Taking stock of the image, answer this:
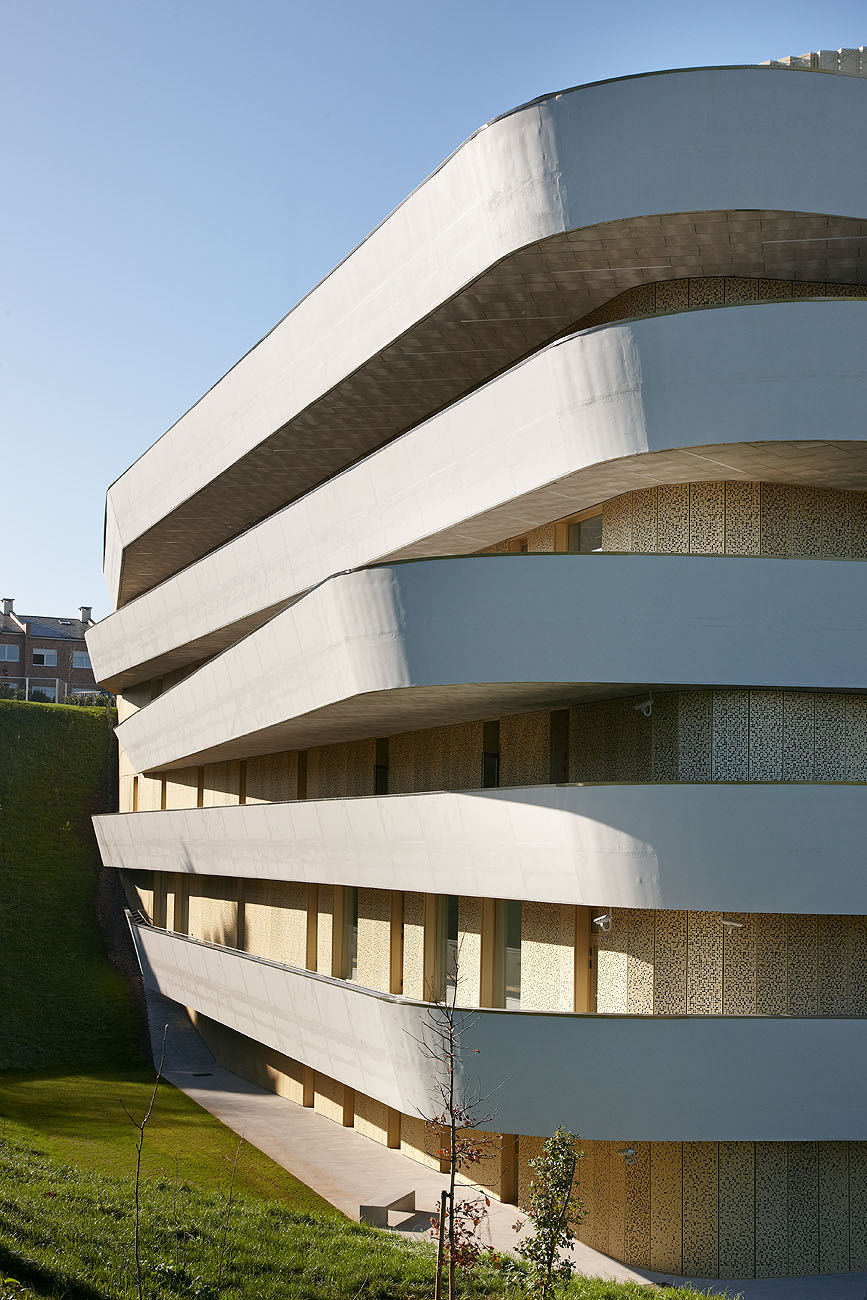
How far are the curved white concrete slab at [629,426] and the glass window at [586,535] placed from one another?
0.57 meters

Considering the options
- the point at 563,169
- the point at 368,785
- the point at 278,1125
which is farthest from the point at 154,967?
the point at 563,169

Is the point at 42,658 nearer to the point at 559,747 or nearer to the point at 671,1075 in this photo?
the point at 559,747

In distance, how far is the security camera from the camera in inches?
610

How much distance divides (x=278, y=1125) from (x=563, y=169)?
57.2ft

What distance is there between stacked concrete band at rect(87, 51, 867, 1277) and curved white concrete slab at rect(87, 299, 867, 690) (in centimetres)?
4

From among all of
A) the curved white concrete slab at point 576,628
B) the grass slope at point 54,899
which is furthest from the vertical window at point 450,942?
the grass slope at point 54,899

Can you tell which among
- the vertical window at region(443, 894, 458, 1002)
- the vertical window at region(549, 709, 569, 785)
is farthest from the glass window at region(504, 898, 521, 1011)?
the vertical window at region(549, 709, 569, 785)

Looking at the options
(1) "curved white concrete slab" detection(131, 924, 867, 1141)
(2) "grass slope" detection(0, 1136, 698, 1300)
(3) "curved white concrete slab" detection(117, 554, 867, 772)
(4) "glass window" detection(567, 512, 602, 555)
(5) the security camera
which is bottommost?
(2) "grass slope" detection(0, 1136, 698, 1300)

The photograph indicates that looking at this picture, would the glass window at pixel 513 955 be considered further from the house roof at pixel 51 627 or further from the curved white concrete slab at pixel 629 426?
the house roof at pixel 51 627

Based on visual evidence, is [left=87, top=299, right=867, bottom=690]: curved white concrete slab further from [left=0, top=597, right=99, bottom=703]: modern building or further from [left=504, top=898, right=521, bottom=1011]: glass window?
[left=0, top=597, right=99, bottom=703]: modern building

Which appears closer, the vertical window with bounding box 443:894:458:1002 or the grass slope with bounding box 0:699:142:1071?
the vertical window with bounding box 443:894:458:1002

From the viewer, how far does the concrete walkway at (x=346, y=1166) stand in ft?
46.3

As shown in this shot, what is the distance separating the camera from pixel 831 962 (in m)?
14.6

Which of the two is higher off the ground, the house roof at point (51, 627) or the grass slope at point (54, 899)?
the house roof at point (51, 627)
